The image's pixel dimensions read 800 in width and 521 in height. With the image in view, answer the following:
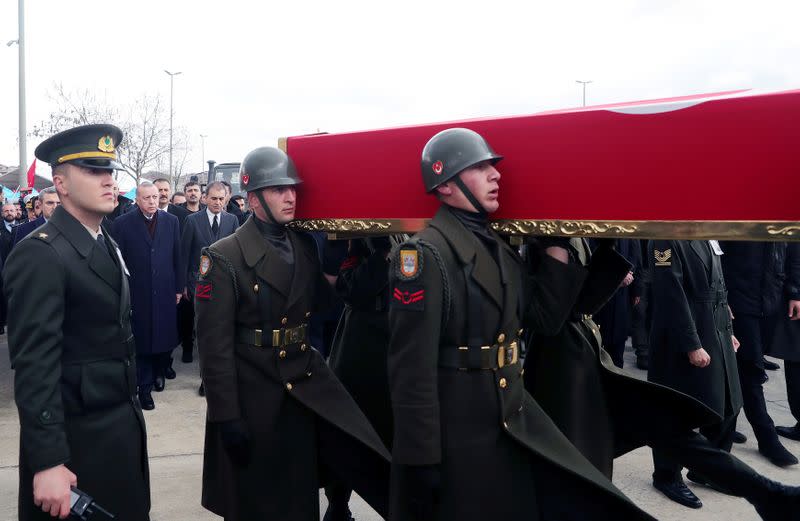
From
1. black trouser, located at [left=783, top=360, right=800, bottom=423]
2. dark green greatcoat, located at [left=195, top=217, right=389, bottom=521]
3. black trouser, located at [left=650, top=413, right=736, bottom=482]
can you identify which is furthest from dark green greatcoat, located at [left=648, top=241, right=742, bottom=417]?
dark green greatcoat, located at [left=195, top=217, right=389, bottom=521]

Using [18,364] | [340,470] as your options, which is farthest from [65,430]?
[340,470]

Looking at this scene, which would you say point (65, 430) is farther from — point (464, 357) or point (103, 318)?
point (464, 357)

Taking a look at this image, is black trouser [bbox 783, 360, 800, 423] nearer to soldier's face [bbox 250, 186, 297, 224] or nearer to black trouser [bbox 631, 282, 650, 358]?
black trouser [bbox 631, 282, 650, 358]

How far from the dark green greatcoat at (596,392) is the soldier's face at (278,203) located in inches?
52.6

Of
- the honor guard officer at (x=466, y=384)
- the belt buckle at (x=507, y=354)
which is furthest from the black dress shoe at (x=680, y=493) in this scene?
the belt buckle at (x=507, y=354)

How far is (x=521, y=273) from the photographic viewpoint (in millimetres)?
2676

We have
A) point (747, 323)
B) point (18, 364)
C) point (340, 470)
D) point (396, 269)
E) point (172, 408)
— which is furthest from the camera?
point (172, 408)

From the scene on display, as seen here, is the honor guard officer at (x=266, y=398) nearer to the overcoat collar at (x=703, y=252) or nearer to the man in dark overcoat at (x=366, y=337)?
the man in dark overcoat at (x=366, y=337)

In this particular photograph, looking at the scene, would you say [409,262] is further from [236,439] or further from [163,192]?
[163,192]

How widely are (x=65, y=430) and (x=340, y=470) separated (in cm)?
122

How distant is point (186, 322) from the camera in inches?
317

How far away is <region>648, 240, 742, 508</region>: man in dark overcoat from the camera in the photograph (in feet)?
13.5

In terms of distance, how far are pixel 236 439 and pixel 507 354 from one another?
122 cm

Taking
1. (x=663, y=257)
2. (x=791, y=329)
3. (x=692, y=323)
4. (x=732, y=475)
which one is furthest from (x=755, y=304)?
(x=732, y=475)
